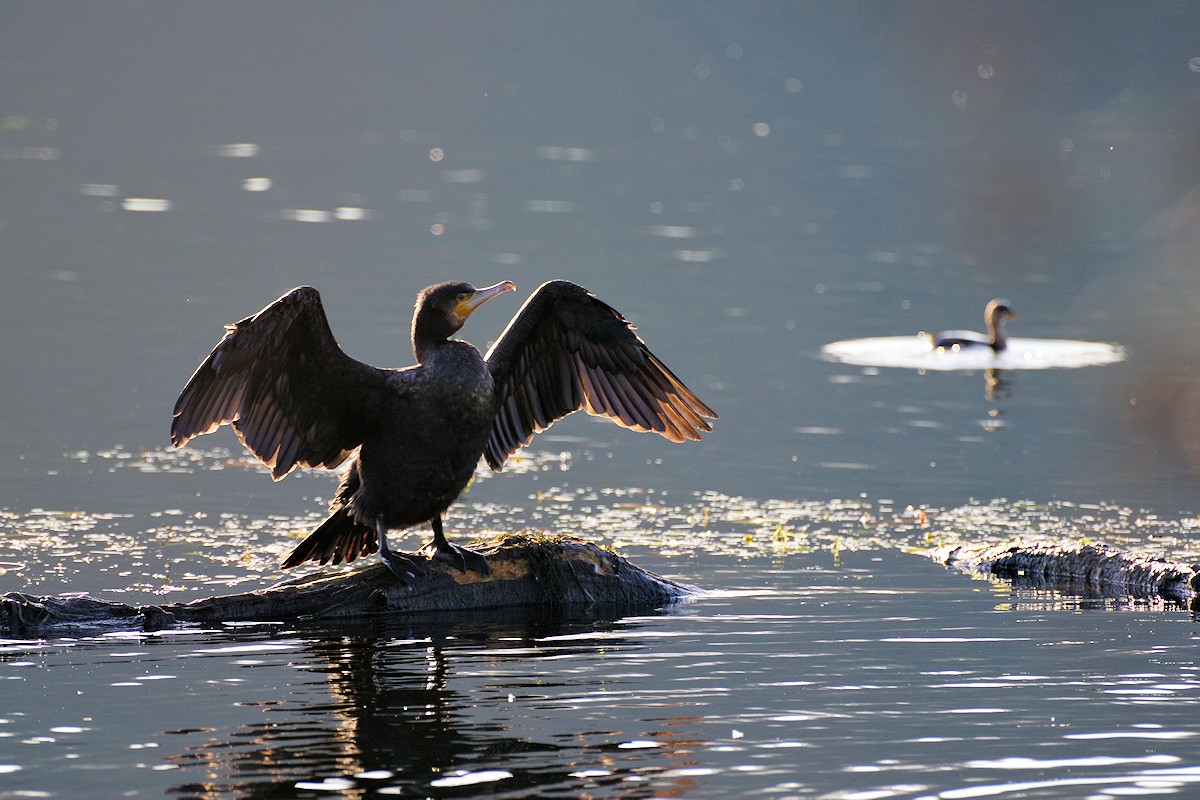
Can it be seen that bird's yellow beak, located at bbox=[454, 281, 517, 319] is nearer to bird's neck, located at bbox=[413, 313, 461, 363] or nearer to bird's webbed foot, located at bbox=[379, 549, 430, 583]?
bird's neck, located at bbox=[413, 313, 461, 363]

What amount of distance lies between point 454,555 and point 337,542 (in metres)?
0.68

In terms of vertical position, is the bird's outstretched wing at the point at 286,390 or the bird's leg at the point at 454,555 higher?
the bird's outstretched wing at the point at 286,390

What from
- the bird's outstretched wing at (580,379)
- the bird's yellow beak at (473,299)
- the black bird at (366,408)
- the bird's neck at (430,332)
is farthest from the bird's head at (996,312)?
the bird's neck at (430,332)

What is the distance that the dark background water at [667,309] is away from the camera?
23.7 ft

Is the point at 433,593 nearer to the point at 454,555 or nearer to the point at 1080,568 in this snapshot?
the point at 454,555

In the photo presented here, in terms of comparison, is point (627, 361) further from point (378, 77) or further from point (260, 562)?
point (378, 77)

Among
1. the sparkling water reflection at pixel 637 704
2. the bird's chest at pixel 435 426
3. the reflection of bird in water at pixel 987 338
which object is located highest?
the reflection of bird in water at pixel 987 338

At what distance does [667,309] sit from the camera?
2188 centimetres

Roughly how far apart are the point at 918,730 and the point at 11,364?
12365mm

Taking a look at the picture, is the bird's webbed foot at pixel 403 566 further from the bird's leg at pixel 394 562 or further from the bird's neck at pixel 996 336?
the bird's neck at pixel 996 336

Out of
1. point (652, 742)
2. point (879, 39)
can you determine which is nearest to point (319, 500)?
point (652, 742)

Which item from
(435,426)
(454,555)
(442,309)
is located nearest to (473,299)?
(442,309)

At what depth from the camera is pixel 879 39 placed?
68.8 meters

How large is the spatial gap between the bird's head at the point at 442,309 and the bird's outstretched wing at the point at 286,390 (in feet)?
1.01
